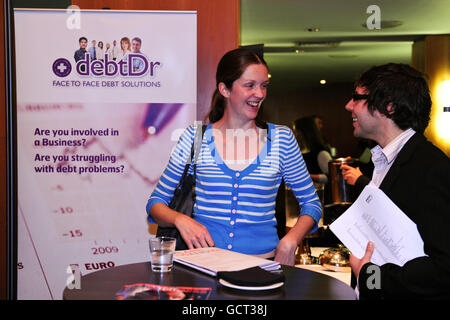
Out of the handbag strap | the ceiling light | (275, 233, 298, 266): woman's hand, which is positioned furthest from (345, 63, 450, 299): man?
the ceiling light

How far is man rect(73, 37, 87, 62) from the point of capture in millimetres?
2998

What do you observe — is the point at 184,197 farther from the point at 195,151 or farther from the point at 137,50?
the point at 137,50

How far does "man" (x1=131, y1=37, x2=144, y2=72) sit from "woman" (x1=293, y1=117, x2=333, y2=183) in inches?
129

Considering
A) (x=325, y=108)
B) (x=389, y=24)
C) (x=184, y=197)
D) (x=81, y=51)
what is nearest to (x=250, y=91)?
(x=184, y=197)

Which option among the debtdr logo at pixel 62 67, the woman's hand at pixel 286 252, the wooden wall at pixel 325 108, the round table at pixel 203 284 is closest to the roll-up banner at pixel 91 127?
the debtdr logo at pixel 62 67

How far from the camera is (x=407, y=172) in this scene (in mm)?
1496

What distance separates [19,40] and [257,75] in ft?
5.04

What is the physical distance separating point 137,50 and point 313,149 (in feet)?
11.4

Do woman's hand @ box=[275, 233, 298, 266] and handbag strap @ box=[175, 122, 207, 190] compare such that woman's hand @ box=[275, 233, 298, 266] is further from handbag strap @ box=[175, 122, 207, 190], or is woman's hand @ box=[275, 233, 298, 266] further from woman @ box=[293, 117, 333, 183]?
woman @ box=[293, 117, 333, 183]

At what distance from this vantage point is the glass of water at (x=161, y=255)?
1567mm

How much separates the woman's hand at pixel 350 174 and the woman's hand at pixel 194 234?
194cm

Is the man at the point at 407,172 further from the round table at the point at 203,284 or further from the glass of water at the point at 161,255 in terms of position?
the glass of water at the point at 161,255

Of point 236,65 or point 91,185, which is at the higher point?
point 236,65
